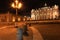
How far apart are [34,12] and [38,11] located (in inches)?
138

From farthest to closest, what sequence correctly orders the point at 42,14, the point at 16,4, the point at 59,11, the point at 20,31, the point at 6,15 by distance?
the point at 42,14
the point at 59,11
the point at 6,15
the point at 16,4
the point at 20,31

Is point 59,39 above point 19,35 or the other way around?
the other way around

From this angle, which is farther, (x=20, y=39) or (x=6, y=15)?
(x=6, y=15)

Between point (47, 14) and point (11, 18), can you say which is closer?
point (11, 18)

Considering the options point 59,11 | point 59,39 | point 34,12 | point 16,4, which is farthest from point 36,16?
point 59,39

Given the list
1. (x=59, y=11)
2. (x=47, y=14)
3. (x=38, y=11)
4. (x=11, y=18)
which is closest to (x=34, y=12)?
(x=38, y=11)

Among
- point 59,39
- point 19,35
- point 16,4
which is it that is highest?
point 16,4

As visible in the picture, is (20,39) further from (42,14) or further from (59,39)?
(42,14)

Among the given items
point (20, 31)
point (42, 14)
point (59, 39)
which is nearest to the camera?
point (20, 31)

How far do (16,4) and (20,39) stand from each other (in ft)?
72.4

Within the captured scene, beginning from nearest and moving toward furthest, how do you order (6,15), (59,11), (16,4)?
(16,4) → (6,15) → (59,11)

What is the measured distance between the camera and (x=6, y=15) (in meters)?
48.7

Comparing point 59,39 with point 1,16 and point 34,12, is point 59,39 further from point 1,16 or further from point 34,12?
point 34,12

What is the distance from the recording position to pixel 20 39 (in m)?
8.55
